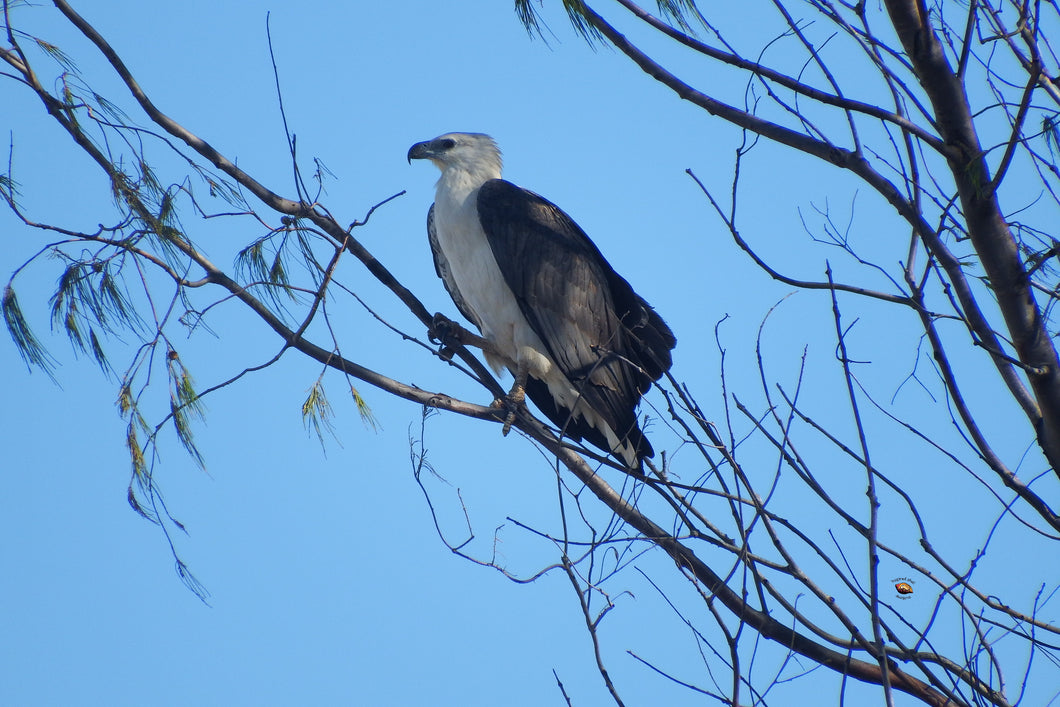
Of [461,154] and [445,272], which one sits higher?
[461,154]

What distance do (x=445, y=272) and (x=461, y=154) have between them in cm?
74

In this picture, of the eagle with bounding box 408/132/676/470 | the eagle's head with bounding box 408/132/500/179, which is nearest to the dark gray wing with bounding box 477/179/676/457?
the eagle with bounding box 408/132/676/470

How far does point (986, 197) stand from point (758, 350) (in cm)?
61

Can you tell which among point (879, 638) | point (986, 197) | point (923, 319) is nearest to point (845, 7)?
point (986, 197)

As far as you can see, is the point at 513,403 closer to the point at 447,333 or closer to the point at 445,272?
the point at 447,333

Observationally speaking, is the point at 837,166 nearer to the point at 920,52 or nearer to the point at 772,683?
the point at 920,52

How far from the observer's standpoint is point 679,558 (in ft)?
9.68

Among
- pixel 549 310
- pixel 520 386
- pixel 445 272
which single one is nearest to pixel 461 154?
pixel 445 272

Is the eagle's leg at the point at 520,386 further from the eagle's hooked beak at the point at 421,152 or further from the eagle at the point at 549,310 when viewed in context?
the eagle's hooked beak at the point at 421,152

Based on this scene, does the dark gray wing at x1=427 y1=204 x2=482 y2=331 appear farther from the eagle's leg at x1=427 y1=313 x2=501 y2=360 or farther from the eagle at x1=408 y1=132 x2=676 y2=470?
the eagle's leg at x1=427 y1=313 x2=501 y2=360

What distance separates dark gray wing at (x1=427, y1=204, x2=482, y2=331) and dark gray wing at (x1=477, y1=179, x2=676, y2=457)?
382 mm

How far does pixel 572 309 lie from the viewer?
4.86 meters

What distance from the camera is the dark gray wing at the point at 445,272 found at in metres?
5.14

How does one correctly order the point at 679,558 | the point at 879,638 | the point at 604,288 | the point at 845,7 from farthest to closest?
the point at 604,288 → the point at 679,558 → the point at 845,7 → the point at 879,638
